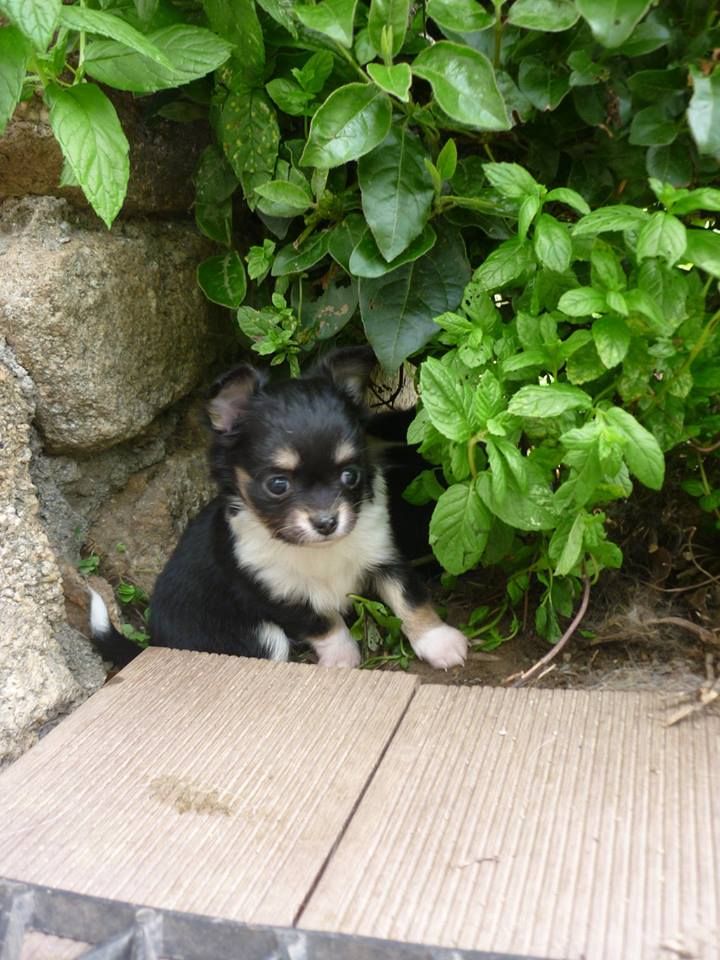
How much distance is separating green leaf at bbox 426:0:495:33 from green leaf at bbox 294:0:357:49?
193 mm

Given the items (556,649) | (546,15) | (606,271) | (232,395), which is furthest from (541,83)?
(556,649)

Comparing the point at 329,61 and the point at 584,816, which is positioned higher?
the point at 329,61

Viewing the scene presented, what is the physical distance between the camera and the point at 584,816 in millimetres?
1830

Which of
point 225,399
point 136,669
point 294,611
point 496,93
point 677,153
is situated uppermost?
point 496,93

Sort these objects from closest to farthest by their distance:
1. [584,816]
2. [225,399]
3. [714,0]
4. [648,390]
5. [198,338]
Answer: [584,816], [714,0], [648,390], [225,399], [198,338]

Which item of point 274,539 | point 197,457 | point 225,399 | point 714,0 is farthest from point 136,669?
point 714,0

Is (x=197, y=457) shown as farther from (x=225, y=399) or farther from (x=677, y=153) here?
(x=677, y=153)

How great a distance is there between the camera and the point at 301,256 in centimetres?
280

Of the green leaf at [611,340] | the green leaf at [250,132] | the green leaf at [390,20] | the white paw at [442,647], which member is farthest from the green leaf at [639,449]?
the green leaf at [250,132]

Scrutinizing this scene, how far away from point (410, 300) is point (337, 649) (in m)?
1.24

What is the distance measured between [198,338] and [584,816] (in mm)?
2246

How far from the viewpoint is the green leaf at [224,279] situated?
10.0ft

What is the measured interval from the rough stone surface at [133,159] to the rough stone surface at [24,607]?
1.70 feet

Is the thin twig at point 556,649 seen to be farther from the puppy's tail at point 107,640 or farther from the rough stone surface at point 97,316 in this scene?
the rough stone surface at point 97,316
